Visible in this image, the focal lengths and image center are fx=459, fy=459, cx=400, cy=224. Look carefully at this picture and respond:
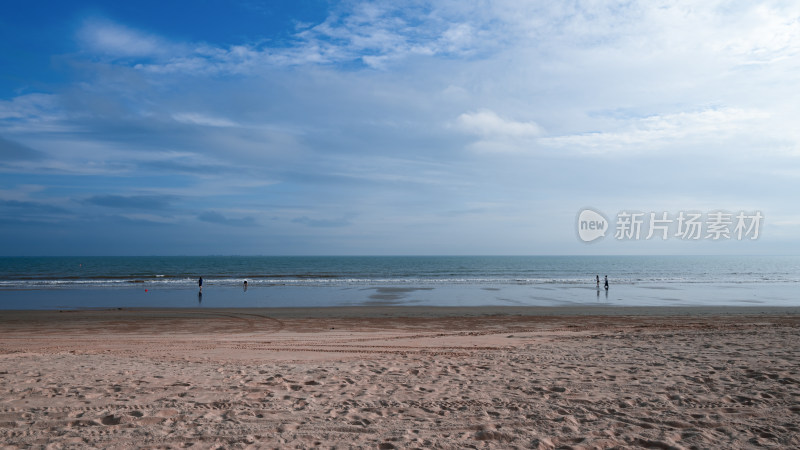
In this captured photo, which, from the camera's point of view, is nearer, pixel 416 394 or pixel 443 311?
pixel 416 394

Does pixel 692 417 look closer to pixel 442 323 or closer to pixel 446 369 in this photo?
pixel 446 369

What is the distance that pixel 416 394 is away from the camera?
670 cm

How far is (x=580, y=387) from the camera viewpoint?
6.98 m

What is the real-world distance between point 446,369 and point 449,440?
3434mm

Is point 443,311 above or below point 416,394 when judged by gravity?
below

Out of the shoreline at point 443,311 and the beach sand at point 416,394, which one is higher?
the beach sand at point 416,394

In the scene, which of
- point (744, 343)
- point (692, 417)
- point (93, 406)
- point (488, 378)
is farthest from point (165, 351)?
point (744, 343)

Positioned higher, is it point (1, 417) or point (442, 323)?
point (1, 417)

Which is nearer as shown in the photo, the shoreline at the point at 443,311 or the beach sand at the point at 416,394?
the beach sand at the point at 416,394

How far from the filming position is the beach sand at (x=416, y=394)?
5.06m

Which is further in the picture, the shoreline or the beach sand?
the shoreline

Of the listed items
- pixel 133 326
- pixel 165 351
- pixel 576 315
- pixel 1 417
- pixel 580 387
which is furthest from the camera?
pixel 576 315

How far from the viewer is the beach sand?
199 inches

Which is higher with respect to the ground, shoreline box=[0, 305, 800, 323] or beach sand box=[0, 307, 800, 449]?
beach sand box=[0, 307, 800, 449]
